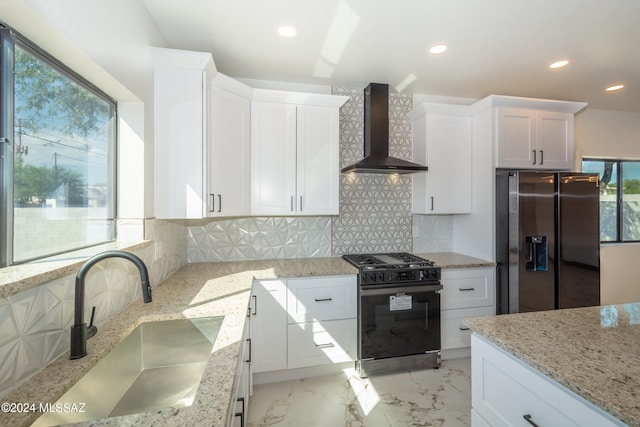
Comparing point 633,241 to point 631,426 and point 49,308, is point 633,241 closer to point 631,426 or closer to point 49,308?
point 631,426

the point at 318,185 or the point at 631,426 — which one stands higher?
the point at 318,185

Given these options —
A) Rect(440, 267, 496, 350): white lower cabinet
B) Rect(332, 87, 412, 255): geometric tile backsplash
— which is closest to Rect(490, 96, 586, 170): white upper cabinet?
Rect(332, 87, 412, 255): geometric tile backsplash

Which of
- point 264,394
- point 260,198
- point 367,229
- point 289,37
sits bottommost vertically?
point 264,394

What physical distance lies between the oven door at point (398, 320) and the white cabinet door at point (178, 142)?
1514 mm

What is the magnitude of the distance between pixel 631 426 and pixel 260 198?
2273 mm

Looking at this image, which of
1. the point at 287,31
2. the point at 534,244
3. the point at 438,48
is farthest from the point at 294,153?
the point at 534,244

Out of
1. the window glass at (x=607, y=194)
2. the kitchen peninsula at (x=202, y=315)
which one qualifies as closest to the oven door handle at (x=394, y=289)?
the kitchen peninsula at (x=202, y=315)

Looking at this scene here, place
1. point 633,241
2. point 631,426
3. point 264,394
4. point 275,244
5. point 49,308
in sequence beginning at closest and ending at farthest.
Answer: point 631,426 < point 49,308 < point 264,394 < point 275,244 < point 633,241

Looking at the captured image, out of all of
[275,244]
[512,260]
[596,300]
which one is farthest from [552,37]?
[275,244]

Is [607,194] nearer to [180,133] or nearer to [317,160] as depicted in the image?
[317,160]

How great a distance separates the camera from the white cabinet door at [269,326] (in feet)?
7.04

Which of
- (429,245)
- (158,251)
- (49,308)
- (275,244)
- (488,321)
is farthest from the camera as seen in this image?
(429,245)

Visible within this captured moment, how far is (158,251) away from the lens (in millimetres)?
1914

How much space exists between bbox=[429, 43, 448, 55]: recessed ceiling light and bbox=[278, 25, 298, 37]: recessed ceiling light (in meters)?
1.10
